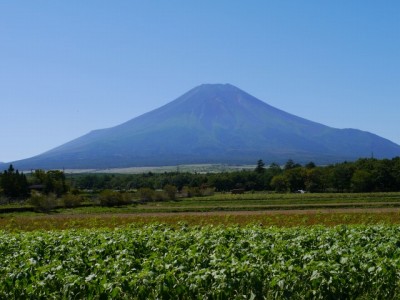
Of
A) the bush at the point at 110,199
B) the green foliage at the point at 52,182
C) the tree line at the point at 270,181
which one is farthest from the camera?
the tree line at the point at 270,181

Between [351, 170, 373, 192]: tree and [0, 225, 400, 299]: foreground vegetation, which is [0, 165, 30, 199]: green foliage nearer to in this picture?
[351, 170, 373, 192]: tree

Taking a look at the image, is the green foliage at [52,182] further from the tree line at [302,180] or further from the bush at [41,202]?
the tree line at [302,180]

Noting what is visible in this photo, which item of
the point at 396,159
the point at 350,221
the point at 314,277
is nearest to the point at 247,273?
the point at 314,277

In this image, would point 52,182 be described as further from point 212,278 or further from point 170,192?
point 212,278

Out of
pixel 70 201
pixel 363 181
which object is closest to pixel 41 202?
pixel 70 201

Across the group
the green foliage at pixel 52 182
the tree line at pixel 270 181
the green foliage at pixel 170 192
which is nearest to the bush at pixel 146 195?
the green foliage at pixel 170 192

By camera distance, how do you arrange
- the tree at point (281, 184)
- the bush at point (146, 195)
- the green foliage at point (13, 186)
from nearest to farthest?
1. the bush at point (146, 195)
2. the green foliage at point (13, 186)
3. the tree at point (281, 184)

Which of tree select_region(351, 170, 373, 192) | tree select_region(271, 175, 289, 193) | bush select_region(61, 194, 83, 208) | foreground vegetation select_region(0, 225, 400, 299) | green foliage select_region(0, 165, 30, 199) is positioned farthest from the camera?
tree select_region(271, 175, 289, 193)

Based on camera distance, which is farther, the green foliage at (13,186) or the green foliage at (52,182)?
the green foliage at (52,182)

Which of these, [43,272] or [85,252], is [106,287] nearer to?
[43,272]

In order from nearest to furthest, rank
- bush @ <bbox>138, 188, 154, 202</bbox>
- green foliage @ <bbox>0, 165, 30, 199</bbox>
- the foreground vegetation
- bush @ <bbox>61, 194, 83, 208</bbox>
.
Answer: the foreground vegetation, bush @ <bbox>61, 194, 83, 208</bbox>, bush @ <bbox>138, 188, 154, 202</bbox>, green foliage @ <bbox>0, 165, 30, 199</bbox>

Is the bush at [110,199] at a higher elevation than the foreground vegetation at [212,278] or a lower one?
lower

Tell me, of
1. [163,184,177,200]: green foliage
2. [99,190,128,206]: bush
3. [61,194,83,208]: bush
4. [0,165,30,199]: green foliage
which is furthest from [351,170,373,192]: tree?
[0,165,30,199]: green foliage

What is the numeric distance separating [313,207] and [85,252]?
131ft
